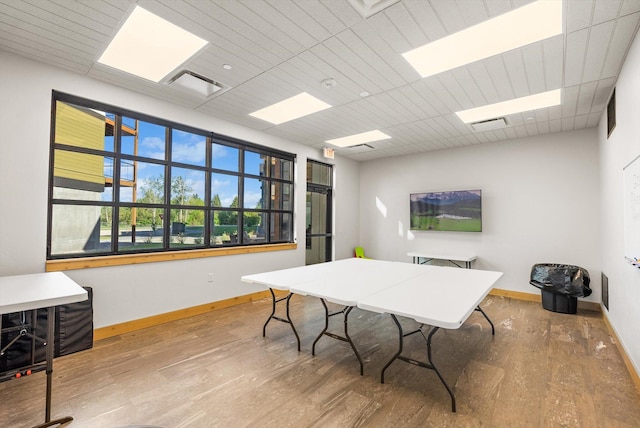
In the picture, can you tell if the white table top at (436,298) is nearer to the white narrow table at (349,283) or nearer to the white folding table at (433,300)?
the white folding table at (433,300)

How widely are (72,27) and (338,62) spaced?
82.9 inches

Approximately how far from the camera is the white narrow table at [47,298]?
5.41 ft

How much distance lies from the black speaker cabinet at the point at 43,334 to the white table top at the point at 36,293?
0.30 meters

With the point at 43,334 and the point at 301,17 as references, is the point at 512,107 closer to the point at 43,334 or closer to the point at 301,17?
the point at 301,17

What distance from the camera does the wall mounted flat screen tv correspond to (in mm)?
5275

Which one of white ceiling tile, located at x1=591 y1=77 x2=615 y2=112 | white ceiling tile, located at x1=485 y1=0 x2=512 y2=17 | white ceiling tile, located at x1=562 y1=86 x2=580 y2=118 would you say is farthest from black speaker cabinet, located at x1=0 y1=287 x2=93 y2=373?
white ceiling tile, located at x1=591 y1=77 x2=615 y2=112

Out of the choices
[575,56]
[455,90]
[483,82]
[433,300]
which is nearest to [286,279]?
[433,300]

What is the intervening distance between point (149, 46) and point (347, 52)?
1.70m

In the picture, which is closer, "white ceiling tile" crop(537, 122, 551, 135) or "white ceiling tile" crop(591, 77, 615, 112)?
"white ceiling tile" crop(591, 77, 615, 112)

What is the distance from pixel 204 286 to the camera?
4074 mm

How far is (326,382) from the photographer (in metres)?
2.32

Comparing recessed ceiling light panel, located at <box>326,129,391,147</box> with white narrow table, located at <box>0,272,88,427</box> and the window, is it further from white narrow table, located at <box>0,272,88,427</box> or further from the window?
white narrow table, located at <box>0,272,88,427</box>

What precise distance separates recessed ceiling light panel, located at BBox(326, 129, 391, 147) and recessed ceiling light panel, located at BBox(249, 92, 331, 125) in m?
1.23

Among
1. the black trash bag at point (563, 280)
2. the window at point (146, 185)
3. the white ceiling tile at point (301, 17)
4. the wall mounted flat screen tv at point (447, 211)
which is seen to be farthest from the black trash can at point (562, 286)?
the white ceiling tile at point (301, 17)
